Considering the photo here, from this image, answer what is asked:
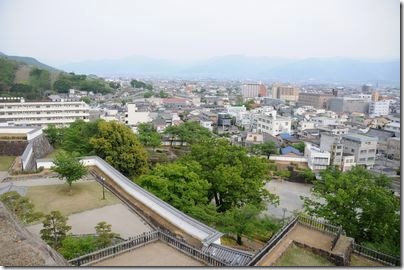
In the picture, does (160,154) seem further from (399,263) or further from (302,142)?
(399,263)

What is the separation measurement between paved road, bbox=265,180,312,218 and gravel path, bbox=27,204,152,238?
9.65 m

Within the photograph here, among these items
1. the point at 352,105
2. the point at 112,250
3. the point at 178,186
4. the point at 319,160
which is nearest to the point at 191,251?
the point at 112,250

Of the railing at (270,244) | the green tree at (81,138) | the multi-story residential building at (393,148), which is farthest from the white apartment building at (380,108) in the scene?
the railing at (270,244)

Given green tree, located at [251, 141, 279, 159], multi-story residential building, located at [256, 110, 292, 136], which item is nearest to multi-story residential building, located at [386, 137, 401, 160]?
multi-story residential building, located at [256, 110, 292, 136]

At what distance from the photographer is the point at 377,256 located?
6.55 m

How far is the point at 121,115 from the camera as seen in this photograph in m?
36.0

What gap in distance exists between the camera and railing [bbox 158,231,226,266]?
634 cm

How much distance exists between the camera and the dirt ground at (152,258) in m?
6.35

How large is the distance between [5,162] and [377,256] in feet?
51.6

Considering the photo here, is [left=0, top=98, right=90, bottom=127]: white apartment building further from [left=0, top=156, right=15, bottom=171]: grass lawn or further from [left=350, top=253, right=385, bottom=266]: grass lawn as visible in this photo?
[left=350, top=253, right=385, bottom=266]: grass lawn

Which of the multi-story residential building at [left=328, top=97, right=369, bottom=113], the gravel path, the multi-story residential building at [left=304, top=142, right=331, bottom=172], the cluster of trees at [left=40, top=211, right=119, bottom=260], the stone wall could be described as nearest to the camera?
the cluster of trees at [left=40, top=211, right=119, bottom=260]

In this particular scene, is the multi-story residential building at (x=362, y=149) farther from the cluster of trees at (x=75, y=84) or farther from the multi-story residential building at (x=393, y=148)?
the cluster of trees at (x=75, y=84)

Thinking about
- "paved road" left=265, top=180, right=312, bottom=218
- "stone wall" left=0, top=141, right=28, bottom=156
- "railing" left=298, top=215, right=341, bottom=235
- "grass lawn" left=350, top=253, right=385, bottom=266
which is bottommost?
"paved road" left=265, top=180, right=312, bottom=218

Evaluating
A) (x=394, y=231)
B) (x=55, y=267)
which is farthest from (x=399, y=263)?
(x=55, y=267)
